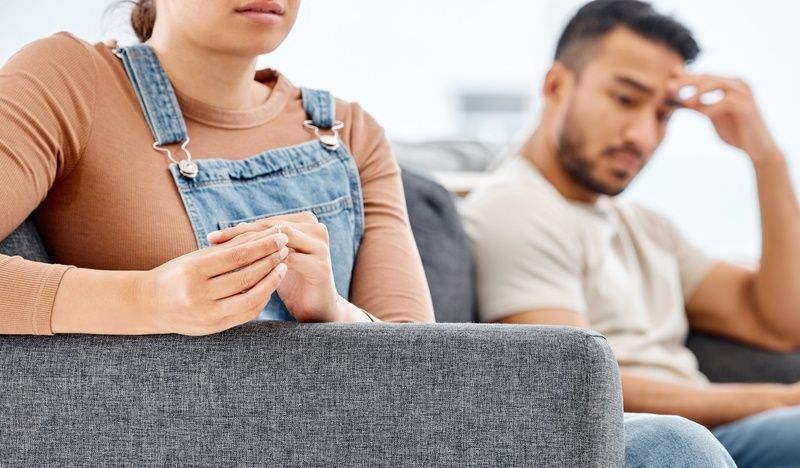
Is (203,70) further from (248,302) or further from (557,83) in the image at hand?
(557,83)

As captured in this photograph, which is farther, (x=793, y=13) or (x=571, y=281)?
(x=793, y=13)

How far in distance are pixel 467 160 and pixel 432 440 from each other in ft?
4.58

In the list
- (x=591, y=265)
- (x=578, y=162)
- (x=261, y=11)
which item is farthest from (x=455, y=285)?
(x=261, y=11)

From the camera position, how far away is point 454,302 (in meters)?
1.58

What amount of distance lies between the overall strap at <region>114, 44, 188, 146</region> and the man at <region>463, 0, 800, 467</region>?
67 cm

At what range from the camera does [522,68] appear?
4.62m

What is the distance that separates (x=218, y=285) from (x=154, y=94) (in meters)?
0.40

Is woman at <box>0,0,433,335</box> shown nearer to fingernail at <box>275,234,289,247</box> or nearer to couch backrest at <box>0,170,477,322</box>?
fingernail at <box>275,234,289,247</box>

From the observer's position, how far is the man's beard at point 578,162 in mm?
1818

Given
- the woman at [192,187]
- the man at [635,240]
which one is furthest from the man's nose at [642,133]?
the woman at [192,187]

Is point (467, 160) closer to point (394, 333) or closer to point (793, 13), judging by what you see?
point (394, 333)

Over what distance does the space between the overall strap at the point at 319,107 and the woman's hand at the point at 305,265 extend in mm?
356

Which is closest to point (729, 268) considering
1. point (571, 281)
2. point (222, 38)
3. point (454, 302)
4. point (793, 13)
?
point (571, 281)

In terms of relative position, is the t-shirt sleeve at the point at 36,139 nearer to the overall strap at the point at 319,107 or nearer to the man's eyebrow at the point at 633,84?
the overall strap at the point at 319,107
